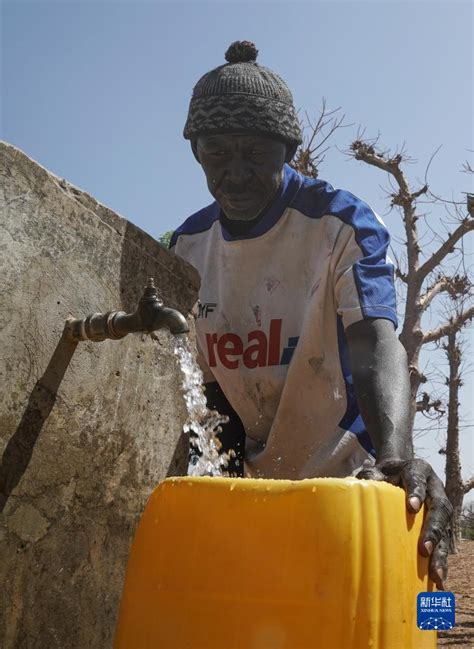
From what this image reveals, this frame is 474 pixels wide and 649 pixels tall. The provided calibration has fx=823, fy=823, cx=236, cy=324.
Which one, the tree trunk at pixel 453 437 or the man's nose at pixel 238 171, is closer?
the man's nose at pixel 238 171

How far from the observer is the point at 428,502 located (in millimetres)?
1631

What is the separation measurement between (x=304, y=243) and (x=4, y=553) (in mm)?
A: 1380

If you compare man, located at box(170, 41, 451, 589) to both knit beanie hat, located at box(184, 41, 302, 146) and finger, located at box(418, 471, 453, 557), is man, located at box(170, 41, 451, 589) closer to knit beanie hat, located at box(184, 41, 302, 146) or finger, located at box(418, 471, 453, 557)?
knit beanie hat, located at box(184, 41, 302, 146)

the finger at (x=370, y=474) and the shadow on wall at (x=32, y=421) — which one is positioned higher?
the shadow on wall at (x=32, y=421)

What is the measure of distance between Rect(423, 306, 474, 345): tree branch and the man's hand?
23.1 feet

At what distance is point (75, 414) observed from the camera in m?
2.07

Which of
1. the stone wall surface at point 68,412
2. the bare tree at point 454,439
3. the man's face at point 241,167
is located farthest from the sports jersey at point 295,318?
the bare tree at point 454,439

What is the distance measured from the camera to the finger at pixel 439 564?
61.6 inches

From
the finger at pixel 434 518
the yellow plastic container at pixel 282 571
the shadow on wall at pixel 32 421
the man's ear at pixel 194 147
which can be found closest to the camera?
the yellow plastic container at pixel 282 571

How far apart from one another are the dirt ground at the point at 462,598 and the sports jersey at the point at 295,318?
3.48 metres

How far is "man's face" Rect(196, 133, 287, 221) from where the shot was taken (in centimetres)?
258

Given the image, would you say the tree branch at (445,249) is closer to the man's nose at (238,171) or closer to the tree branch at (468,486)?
the tree branch at (468,486)

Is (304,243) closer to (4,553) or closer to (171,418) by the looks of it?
(171,418)

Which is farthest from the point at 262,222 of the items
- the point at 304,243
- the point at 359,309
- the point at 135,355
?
the point at 135,355
